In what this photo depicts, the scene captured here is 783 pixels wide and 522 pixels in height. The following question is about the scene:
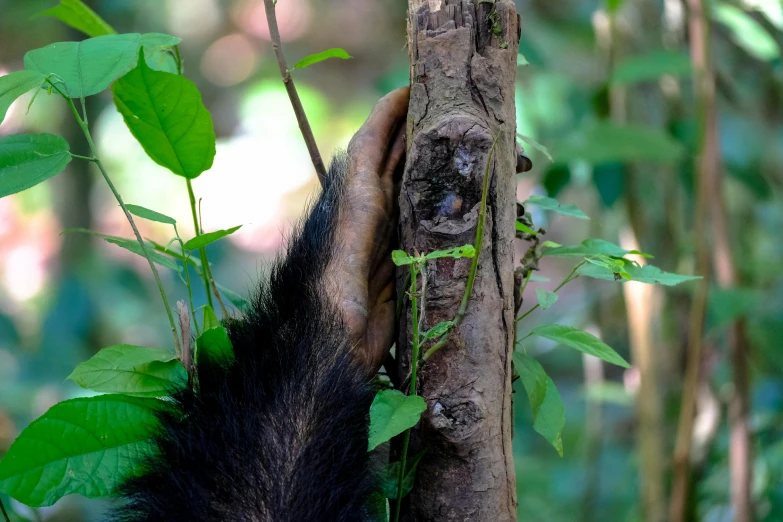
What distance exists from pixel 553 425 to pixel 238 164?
4.13 metres

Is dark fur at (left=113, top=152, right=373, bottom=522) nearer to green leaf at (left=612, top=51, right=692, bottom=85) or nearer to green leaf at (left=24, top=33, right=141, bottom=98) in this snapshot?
green leaf at (left=24, top=33, right=141, bottom=98)

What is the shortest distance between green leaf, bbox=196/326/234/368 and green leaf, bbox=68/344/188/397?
0.9 inches

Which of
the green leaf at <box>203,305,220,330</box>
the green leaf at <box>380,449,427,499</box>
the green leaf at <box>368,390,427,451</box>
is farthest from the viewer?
the green leaf at <box>203,305,220,330</box>

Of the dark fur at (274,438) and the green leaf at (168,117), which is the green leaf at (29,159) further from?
the dark fur at (274,438)

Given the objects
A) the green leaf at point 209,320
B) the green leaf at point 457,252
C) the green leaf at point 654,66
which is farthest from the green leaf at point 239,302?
the green leaf at point 654,66

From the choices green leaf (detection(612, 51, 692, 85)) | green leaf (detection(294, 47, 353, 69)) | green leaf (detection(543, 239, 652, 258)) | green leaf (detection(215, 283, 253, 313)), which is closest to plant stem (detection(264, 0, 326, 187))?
green leaf (detection(294, 47, 353, 69))

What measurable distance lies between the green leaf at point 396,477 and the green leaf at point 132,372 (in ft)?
0.68

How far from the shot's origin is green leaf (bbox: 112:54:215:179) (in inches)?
27.9

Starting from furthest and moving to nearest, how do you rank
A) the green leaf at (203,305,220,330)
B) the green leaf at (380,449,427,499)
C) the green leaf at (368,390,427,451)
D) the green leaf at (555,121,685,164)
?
1. the green leaf at (555,121,685,164)
2. the green leaf at (203,305,220,330)
3. the green leaf at (380,449,427,499)
4. the green leaf at (368,390,427,451)

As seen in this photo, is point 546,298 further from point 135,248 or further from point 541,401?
point 135,248

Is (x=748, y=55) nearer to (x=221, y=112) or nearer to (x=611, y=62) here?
(x=611, y=62)

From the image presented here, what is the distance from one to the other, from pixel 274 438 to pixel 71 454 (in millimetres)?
175

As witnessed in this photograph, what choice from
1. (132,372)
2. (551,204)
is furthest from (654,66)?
(132,372)

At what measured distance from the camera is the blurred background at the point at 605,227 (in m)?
1.74
